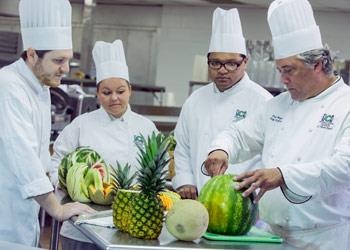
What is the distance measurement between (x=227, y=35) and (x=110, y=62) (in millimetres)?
569

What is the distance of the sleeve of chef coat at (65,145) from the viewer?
3.35 meters

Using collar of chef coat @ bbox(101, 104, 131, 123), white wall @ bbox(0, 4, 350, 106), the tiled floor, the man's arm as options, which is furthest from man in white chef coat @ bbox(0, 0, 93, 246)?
white wall @ bbox(0, 4, 350, 106)

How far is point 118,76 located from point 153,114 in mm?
3567

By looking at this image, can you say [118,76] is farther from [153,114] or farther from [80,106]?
[153,114]

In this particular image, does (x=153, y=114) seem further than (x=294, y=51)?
Yes

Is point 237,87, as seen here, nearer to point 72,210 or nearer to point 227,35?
point 227,35

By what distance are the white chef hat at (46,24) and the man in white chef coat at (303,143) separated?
678 millimetres

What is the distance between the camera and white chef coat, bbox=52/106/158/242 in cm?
338

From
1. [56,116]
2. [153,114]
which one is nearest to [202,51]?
[153,114]

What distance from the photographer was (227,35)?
3.65m

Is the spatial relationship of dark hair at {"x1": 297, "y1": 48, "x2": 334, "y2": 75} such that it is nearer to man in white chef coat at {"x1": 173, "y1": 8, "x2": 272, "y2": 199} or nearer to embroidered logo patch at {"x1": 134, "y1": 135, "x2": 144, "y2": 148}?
Result: man in white chef coat at {"x1": 173, "y1": 8, "x2": 272, "y2": 199}

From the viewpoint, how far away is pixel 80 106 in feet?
18.2

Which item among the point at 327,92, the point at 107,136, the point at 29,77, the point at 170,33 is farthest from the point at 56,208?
the point at 170,33

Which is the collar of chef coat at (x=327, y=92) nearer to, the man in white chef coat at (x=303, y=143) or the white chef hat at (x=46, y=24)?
the man in white chef coat at (x=303, y=143)
